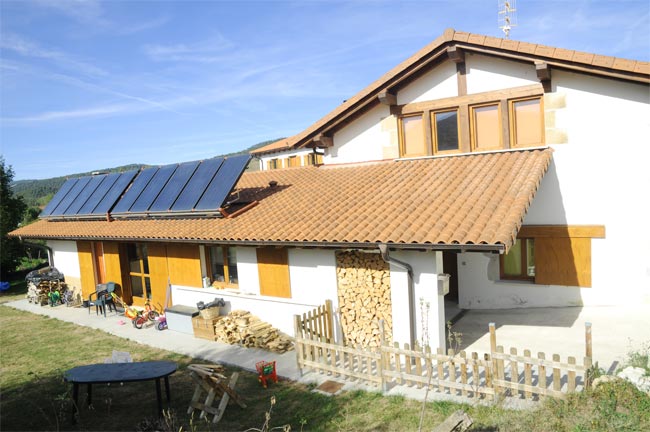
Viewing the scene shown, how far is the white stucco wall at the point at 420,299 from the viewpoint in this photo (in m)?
8.81

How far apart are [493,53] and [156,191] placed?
1179 centimetres

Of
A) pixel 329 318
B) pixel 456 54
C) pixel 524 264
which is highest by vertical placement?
pixel 456 54

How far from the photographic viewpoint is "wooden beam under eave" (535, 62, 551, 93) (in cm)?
1081

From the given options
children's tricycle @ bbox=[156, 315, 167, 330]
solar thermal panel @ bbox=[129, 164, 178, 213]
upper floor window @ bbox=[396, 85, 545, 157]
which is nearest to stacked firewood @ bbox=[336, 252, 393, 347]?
upper floor window @ bbox=[396, 85, 545, 157]

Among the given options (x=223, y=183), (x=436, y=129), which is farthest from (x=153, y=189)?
(x=436, y=129)

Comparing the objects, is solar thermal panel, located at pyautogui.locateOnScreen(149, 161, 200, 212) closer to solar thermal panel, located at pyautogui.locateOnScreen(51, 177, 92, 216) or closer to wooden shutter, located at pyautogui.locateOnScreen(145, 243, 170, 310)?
wooden shutter, located at pyautogui.locateOnScreen(145, 243, 170, 310)

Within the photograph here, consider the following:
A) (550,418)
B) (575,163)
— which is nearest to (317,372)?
(550,418)

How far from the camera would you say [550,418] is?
6141mm

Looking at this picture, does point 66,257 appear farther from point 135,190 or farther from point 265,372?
point 265,372

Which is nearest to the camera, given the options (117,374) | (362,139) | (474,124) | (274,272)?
(117,374)

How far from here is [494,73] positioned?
11977mm

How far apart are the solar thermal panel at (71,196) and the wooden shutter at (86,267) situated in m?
2.65

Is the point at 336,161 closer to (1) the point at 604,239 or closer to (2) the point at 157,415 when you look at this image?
(1) the point at 604,239

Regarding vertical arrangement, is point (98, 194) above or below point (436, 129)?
below
